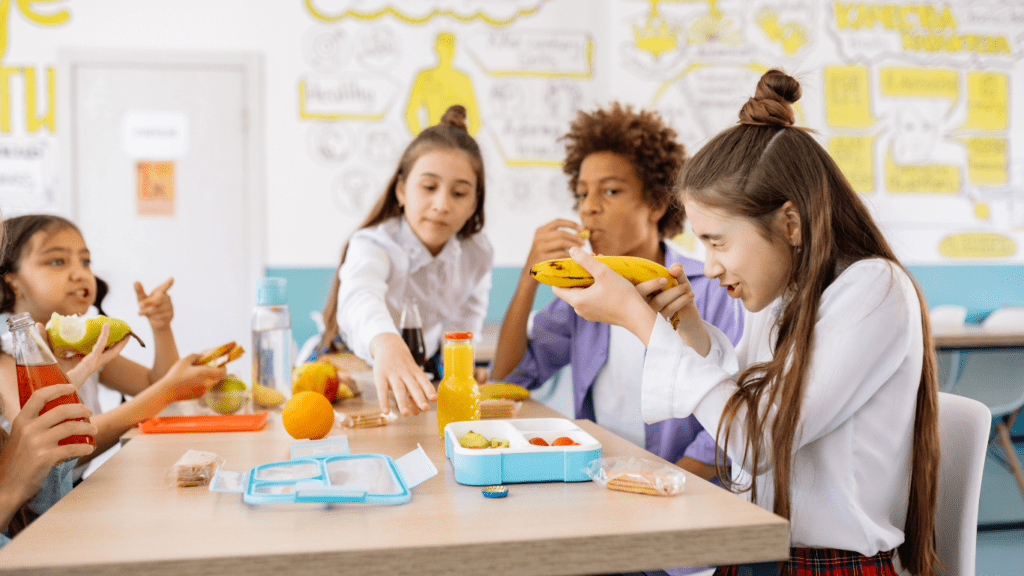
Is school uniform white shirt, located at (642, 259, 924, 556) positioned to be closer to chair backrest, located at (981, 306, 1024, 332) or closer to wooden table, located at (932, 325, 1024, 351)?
wooden table, located at (932, 325, 1024, 351)

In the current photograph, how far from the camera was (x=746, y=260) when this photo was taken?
1.07 metres

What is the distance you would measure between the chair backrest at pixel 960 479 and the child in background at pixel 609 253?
0.57m

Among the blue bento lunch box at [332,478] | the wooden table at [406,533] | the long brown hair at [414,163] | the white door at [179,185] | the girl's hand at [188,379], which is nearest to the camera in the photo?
the wooden table at [406,533]

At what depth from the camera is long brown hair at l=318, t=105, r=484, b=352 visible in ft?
5.92

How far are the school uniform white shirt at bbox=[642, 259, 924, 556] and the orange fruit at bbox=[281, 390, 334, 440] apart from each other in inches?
18.7

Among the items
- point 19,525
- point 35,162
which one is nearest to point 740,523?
point 19,525

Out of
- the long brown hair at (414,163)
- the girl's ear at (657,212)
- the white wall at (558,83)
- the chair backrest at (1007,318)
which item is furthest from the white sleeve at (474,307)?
the chair backrest at (1007,318)

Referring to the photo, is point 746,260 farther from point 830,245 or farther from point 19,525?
point 19,525

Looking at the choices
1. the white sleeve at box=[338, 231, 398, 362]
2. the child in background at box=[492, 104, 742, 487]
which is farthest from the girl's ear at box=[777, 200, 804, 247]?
the white sleeve at box=[338, 231, 398, 362]

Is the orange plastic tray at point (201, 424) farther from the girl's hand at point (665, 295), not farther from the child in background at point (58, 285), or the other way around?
the girl's hand at point (665, 295)

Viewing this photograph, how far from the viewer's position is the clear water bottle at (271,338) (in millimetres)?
1497

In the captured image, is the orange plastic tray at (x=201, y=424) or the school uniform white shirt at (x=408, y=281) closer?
the orange plastic tray at (x=201, y=424)

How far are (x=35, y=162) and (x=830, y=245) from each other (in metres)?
3.66

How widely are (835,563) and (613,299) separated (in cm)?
44
